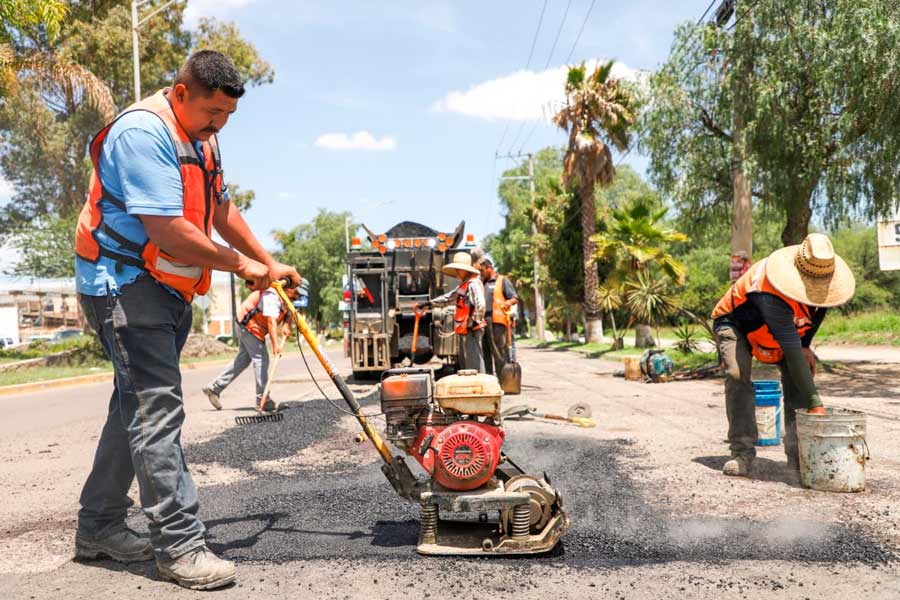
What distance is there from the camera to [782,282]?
4984mm

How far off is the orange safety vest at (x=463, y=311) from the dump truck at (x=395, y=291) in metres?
3.55

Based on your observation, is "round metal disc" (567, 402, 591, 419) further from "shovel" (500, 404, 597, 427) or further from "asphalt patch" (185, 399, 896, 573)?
"asphalt patch" (185, 399, 896, 573)

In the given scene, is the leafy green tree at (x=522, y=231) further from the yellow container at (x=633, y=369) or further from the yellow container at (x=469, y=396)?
the yellow container at (x=469, y=396)

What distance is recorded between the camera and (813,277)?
16.4 ft

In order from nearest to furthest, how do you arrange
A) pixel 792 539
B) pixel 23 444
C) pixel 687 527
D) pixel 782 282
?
pixel 792 539
pixel 687 527
pixel 782 282
pixel 23 444

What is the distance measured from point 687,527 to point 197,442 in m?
4.71

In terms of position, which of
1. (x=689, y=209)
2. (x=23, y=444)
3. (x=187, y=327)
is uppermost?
(x=689, y=209)

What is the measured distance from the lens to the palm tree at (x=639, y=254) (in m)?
20.5

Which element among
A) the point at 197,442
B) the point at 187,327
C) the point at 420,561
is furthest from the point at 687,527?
the point at 197,442

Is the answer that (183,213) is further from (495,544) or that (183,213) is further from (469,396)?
(495,544)

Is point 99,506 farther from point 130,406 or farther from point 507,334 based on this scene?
point 507,334

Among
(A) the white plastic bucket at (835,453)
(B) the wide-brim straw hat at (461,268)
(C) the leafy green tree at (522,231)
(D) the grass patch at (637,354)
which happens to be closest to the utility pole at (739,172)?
(D) the grass patch at (637,354)

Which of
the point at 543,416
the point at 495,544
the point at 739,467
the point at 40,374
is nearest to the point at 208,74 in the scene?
the point at 495,544

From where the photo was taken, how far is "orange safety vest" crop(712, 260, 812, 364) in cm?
510
